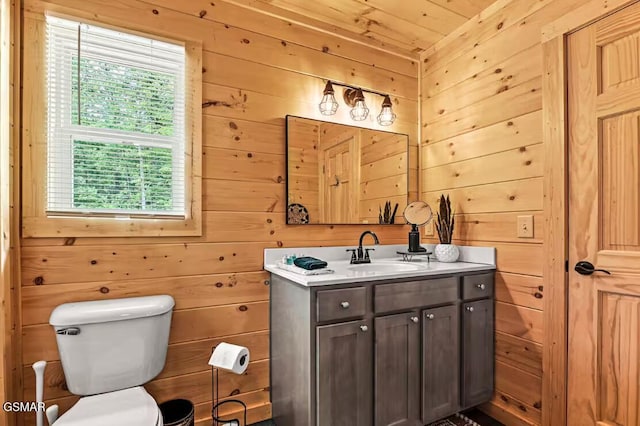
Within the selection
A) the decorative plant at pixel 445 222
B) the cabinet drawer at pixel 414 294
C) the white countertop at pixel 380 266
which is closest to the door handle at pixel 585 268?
the white countertop at pixel 380 266

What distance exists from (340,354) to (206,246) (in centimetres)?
92

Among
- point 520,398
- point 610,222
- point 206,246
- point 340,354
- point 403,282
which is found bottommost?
point 520,398

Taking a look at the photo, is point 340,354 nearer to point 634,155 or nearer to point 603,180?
point 603,180

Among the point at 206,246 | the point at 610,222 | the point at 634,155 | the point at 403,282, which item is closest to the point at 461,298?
the point at 403,282

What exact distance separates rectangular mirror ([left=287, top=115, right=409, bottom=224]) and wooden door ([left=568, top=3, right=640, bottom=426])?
106cm

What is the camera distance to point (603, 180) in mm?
1594

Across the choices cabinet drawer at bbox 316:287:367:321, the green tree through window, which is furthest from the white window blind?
cabinet drawer at bbox 316:287:367:321

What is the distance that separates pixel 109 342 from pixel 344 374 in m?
1.04

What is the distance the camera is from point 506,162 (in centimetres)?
200

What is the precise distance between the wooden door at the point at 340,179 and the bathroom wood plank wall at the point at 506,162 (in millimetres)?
663

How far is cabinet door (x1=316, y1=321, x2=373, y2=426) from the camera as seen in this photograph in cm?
152

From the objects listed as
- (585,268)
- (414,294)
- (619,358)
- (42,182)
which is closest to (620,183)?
(585,268)

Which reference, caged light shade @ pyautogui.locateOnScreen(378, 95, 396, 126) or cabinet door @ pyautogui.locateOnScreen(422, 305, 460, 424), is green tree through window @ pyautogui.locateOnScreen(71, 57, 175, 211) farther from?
cabinet door @ pyautogui.locateOnScreen(422, 305, 460, 424)

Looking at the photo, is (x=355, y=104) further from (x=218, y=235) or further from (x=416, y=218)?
(x=218, y=235)
